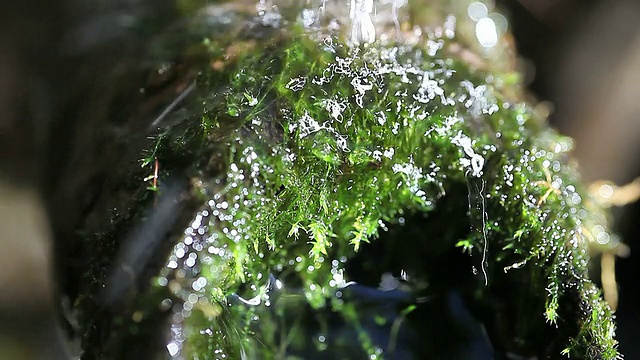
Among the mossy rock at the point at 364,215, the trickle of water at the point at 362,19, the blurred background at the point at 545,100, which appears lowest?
the blurred background at the point at 545,100

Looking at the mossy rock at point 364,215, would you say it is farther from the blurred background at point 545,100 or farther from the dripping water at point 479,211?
the blurred background at point 545,100

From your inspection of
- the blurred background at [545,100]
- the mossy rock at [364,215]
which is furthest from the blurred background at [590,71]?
the mossy rock at [364,215]

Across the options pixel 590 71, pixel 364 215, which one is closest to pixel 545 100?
pixel 590 71

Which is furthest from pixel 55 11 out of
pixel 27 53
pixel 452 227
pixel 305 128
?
pixel 452 227

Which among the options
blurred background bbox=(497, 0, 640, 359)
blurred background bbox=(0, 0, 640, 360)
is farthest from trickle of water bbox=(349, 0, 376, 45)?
blurred background bbox=(497, 0, 640, 359)

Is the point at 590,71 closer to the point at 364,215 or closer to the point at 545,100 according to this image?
the point at 545,100

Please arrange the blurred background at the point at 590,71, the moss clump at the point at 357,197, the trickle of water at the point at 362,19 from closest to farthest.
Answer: the moss clump at the point at 357,197
the trickle of water at the point at 362,19
the blurred background at the point at 590,71

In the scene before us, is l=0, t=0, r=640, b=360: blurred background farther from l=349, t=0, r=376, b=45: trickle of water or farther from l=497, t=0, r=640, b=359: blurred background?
l=349, t=0, r=376, b=45: trickle of water

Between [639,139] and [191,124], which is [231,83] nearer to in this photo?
[191,124]
